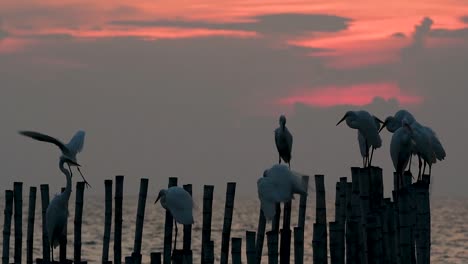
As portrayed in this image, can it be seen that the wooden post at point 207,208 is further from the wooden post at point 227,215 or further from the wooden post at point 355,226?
the wooden post at point 355,226

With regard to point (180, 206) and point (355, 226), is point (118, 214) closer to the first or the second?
point (180, 206)

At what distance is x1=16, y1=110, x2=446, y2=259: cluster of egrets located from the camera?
15.6m

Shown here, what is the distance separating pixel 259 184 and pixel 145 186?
2.20 metres

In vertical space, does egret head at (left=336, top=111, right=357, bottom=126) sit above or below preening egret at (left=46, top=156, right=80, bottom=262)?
above

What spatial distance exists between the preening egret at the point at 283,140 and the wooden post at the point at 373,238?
7.63 meters

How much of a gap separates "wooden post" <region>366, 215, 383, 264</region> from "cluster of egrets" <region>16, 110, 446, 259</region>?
2.11m

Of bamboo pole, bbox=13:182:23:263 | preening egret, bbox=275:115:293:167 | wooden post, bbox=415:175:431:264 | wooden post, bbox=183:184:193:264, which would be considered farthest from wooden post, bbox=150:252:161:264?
preening egret, bbox=275:115:293:167

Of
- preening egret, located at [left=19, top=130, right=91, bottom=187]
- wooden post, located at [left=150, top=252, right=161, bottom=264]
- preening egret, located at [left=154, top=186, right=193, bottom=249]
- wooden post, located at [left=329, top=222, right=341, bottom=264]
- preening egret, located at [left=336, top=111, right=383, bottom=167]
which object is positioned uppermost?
preening egret, located at [left=336, top=111, right=383, bottom=167]

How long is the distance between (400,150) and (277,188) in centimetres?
254

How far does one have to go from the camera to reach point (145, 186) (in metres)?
17.2

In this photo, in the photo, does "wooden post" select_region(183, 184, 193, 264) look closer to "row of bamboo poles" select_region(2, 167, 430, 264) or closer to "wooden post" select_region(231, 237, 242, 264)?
"row of bamboo poles" select_region(2, 167, 430, 264)

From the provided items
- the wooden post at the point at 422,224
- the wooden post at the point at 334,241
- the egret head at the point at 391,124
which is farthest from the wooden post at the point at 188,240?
the egret head at the point at 391,124

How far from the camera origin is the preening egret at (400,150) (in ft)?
56.1

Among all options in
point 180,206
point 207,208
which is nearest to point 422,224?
point 207,208
